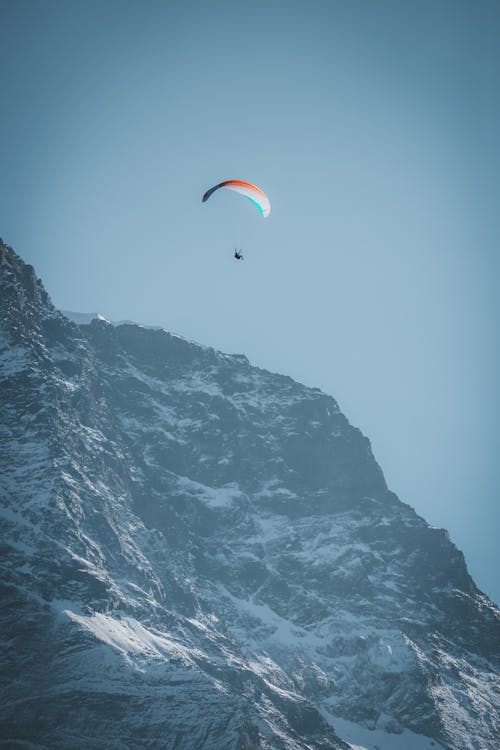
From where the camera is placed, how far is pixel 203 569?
122562 mm

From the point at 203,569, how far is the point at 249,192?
75.4 m

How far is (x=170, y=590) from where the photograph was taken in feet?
358

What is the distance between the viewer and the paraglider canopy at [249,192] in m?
68.2

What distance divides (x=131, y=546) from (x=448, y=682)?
53389mm

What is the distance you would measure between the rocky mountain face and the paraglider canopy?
163ft

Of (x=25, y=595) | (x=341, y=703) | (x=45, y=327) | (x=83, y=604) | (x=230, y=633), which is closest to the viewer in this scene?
(x=25, y=595)

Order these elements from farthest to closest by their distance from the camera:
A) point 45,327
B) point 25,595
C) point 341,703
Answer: point 45,327, point 341,703, point 25,595

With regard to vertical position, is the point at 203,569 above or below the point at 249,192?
below

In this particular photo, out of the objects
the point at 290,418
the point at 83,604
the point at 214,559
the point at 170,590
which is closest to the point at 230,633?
the point at 170,590

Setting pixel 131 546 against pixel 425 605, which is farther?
pixel 425 605

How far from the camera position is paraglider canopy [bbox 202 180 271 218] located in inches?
2687

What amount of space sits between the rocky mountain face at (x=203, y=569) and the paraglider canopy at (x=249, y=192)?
4960 centimetres

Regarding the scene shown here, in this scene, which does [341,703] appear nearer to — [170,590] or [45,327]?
[170,590]

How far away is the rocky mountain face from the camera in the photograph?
7338cm
